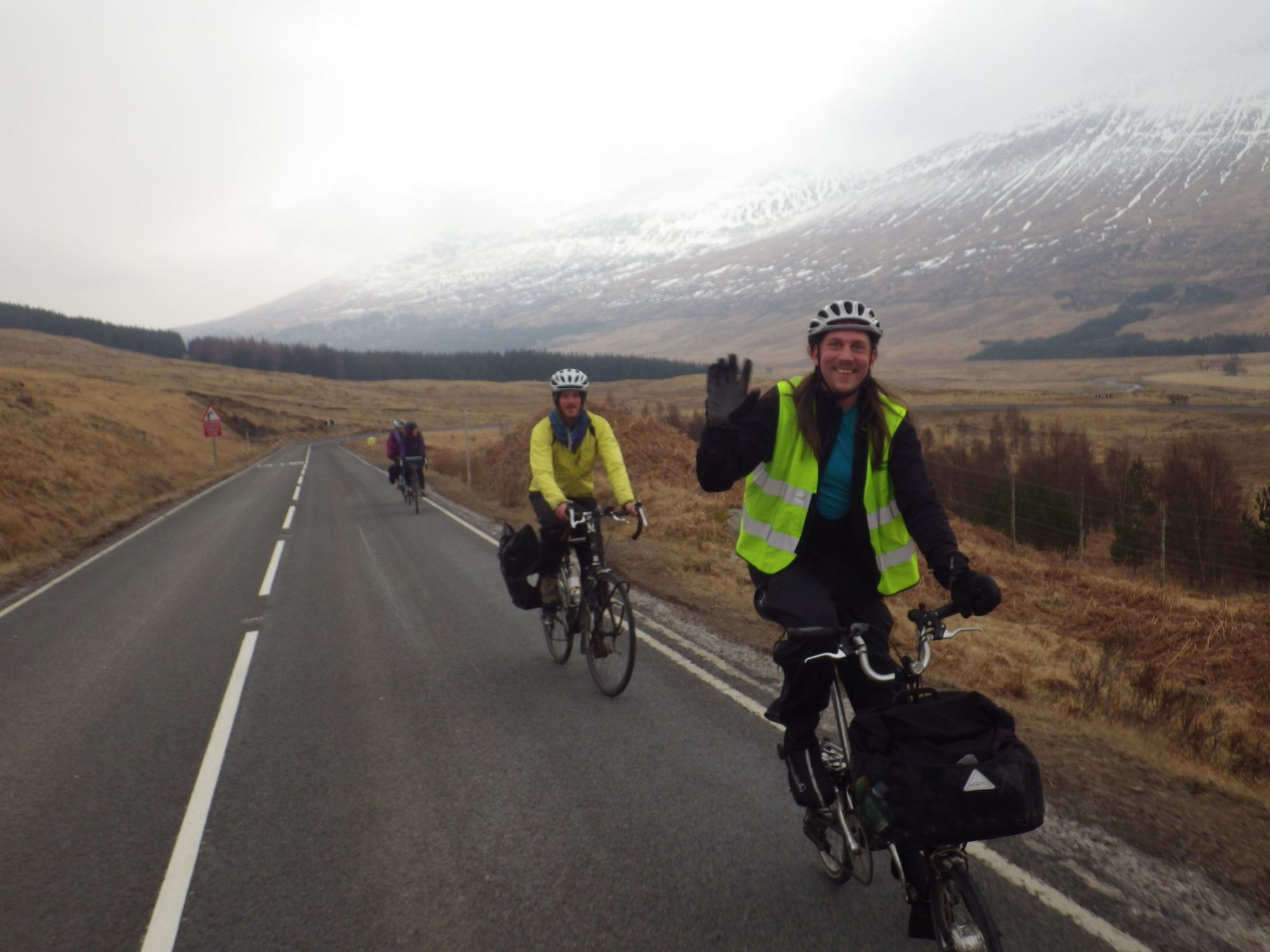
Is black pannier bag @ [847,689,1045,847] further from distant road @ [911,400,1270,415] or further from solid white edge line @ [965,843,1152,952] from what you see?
distant road @ [911,400,1270,415]

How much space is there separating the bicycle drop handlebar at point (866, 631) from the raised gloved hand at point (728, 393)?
2.69ft

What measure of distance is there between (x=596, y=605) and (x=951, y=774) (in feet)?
13.5

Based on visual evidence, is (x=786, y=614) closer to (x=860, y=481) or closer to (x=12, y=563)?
(x=860, y=481)

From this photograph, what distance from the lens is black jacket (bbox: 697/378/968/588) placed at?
3158 millimetres

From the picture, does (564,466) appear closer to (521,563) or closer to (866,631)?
(521,563)

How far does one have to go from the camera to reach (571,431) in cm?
665

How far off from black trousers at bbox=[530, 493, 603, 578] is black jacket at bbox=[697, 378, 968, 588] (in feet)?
10.6

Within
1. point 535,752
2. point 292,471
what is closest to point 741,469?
point 535,752

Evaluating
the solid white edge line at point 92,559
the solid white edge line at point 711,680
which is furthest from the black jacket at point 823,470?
the solid white edge line at point 92,559

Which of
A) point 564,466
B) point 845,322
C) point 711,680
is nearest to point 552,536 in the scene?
point 564,466

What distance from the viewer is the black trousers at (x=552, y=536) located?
21.1ft

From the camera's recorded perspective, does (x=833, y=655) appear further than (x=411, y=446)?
No

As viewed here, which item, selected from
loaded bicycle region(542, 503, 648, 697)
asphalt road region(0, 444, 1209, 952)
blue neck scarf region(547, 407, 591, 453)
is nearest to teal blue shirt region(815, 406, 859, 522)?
asphalt road region(0, 444, 1209, 952)

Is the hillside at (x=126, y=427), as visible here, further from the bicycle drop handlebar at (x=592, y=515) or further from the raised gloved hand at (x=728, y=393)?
the raised gloved hand at (x=728, y=393)
